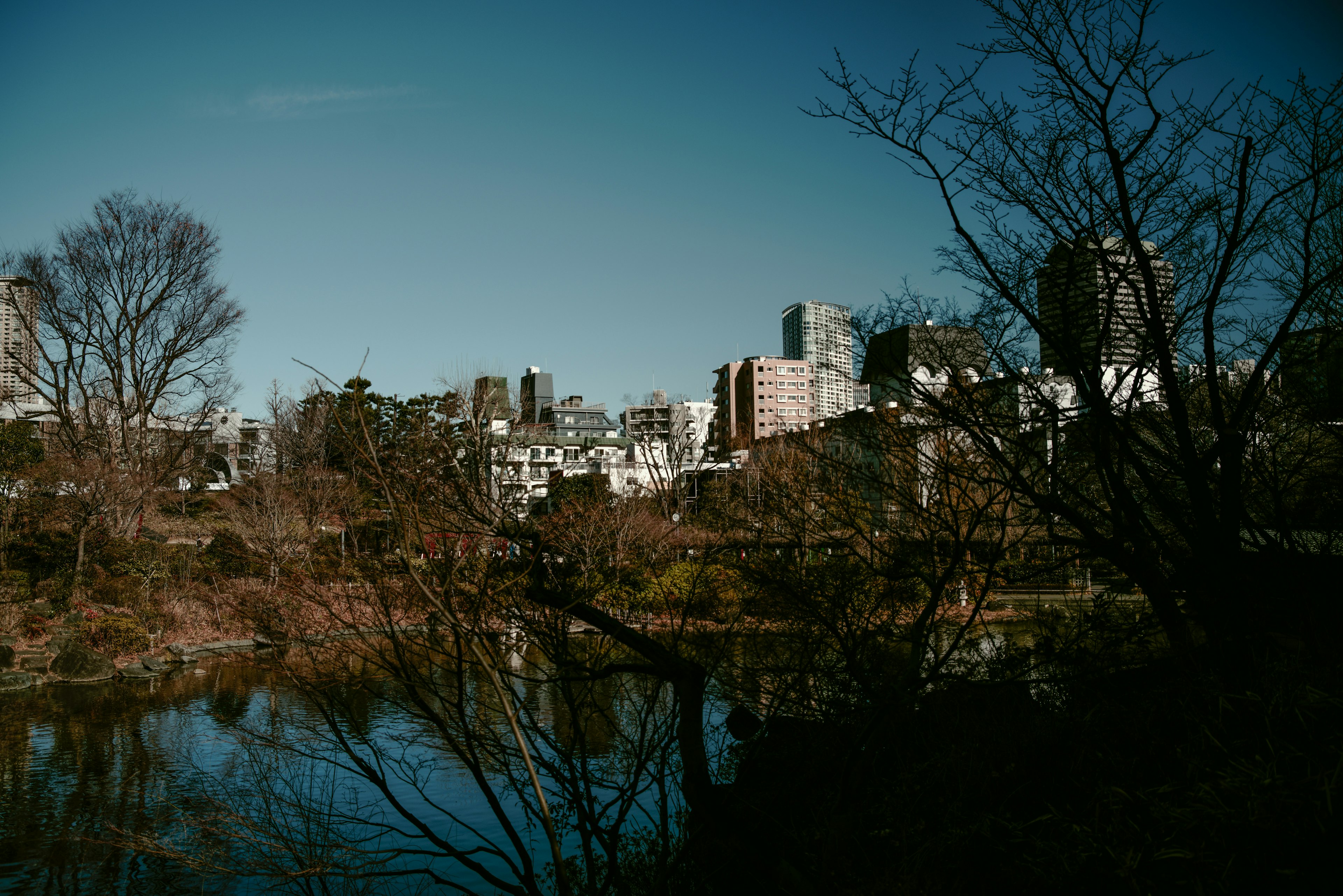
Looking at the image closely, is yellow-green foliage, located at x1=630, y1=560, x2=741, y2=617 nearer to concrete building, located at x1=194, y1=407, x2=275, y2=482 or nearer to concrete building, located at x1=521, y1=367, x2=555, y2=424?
concrete building, located at x1=194, y1=407, x2=275, y2=482

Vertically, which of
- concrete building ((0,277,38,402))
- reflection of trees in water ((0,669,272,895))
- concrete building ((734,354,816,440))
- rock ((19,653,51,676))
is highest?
concrete building ((734,354,816,440))

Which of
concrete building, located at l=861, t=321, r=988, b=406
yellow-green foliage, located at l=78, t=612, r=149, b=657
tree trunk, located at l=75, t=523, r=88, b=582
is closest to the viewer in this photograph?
concrete building, located at l=861, t=321, r=988, b=406

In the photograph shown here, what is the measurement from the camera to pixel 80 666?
14.2m

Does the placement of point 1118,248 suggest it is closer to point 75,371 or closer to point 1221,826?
point 1221,826

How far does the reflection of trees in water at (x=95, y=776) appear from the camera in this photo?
7.60 metres

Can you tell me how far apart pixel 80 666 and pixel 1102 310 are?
16239 millimetres

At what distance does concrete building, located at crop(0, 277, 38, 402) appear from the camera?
2011 centimetres

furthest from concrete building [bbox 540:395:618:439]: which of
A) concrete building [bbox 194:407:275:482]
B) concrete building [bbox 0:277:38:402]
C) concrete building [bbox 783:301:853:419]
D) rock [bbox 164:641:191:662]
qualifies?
concrete building [bbox 783:301:853:419]

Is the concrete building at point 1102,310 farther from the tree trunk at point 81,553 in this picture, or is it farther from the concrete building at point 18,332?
the concrete building at point 18,332

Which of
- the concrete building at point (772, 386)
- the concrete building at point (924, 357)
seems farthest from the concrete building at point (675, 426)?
the concrete building at point (772, 386)

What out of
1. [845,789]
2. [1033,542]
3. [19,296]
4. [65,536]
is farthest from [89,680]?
[1033,542]

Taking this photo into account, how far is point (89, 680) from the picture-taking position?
14086 millimetres

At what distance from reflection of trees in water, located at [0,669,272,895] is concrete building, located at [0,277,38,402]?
1024 cm

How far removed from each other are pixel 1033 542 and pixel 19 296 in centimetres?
2388
